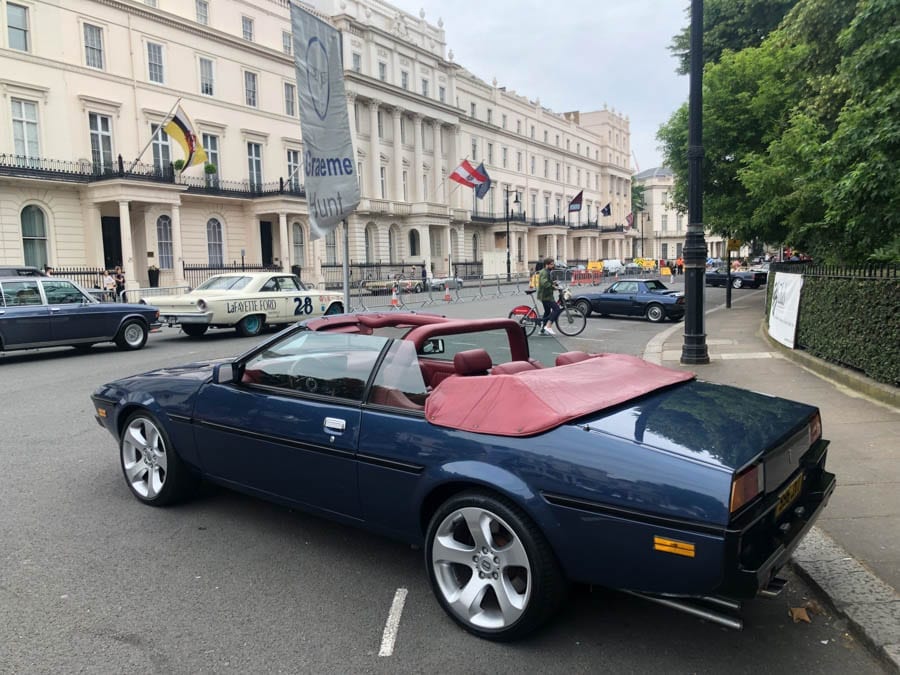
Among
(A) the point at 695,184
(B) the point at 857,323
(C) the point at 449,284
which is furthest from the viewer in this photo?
(C) the point at 449,284

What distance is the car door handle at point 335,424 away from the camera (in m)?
3.70

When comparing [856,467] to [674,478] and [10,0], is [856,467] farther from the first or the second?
[10,0]

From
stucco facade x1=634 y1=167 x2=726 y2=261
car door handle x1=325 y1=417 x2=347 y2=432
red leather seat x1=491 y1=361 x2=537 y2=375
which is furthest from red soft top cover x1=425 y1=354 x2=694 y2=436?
stucco facade x1=634 y1=167 x2=726 y2=261

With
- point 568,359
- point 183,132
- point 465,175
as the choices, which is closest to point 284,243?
point 465,175

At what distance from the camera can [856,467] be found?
17.6 ft

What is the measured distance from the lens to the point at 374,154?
53469mm

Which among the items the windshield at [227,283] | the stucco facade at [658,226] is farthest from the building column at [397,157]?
the stucco facade at [658,226]

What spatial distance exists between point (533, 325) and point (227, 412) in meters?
12.3

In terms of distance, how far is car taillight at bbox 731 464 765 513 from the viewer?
263 centimetres

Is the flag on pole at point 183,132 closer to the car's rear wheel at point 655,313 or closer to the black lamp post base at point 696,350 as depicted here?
the car's rear wheel at point 655,313

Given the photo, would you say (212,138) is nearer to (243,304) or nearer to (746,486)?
(243,304)

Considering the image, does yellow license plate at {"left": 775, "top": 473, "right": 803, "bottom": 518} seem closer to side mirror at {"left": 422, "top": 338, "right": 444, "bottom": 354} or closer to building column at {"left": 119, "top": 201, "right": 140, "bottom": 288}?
side mirror at {"left": 422, "top": 338, "right": 444, "bottom": 354}

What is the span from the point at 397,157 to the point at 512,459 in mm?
55158

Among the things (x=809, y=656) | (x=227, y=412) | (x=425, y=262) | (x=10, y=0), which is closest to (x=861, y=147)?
(x=809, y=656)
